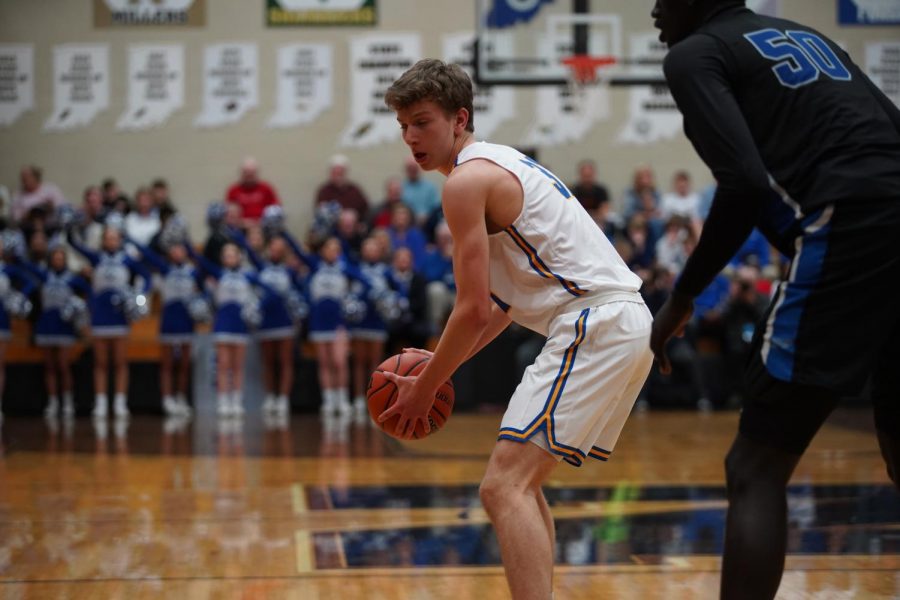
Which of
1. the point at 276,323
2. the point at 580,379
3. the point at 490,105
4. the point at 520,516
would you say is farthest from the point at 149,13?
the point at 520,516

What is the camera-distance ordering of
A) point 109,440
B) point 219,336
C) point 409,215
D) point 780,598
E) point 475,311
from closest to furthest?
point 475,311, point 780,598, point 109,440, point 219,336, point 409,215

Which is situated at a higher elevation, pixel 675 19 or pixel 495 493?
pixel 675 19

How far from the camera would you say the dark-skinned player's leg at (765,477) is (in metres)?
2.84

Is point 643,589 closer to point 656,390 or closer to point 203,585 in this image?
point 203,585

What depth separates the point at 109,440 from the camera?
34.6 ft

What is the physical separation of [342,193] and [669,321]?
13316 mm

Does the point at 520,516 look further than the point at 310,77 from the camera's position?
No

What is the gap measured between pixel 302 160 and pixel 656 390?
21.3 feet

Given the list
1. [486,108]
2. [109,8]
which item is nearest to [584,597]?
[486,108]

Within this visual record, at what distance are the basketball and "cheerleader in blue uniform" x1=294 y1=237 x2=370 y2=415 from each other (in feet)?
31.4

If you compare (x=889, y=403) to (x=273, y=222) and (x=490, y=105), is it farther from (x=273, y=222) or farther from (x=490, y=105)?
(x=490, y=105)

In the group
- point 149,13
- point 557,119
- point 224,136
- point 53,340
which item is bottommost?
point 53,340

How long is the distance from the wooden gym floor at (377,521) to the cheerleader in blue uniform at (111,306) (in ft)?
10.2

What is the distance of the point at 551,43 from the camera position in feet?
41.9
